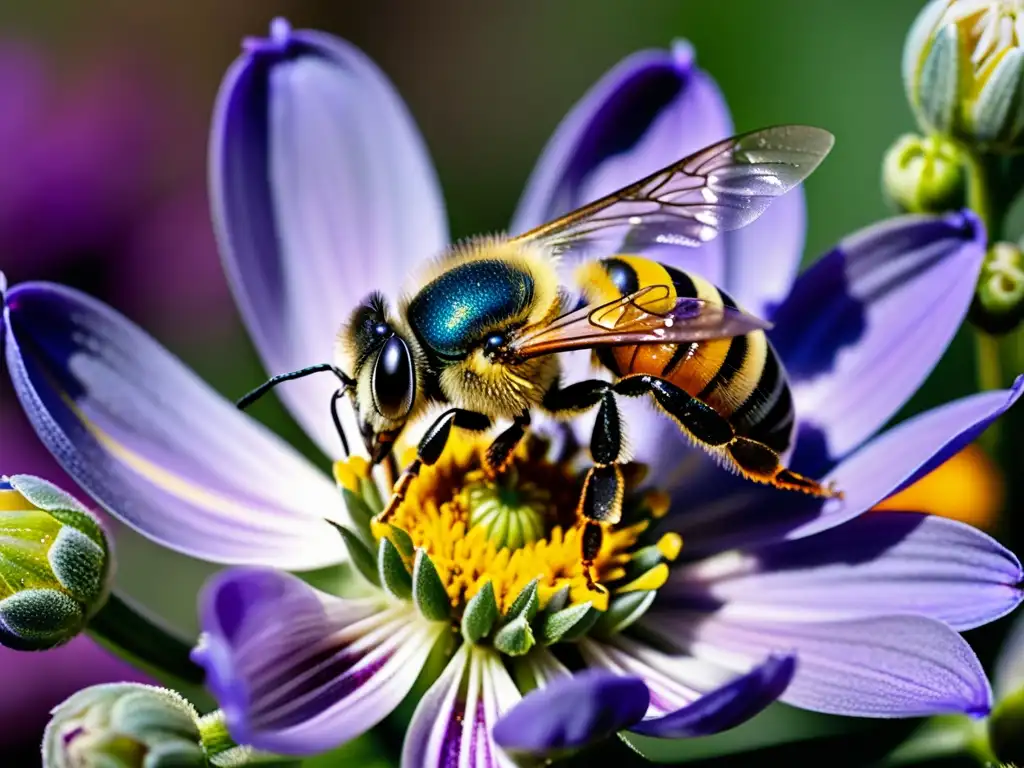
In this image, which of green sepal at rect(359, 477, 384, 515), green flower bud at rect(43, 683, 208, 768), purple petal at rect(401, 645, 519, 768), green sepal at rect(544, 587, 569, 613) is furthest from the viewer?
green sepal at rect(359, 477, 384, 515)

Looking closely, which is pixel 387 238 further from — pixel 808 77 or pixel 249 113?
pixel 808 77

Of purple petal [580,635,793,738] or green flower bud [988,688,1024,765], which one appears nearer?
purple petal [580,635,793,738]

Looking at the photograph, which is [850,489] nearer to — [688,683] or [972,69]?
[688,683]

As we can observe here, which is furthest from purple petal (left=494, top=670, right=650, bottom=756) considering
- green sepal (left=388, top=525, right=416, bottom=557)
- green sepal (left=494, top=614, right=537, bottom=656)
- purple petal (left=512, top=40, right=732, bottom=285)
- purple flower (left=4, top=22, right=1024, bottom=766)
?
purple petal (left=512, top=40, right=732, bottom=285)

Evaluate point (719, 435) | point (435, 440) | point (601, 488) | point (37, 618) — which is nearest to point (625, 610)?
point (601, 488)

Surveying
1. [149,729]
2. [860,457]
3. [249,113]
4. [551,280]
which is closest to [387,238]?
[249,113]

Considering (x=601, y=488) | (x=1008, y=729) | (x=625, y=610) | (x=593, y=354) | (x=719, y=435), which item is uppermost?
(x=593, y=354)

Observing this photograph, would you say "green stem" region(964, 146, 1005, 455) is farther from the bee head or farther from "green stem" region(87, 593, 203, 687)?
"green stem" region(87, 593, 203, 687)
